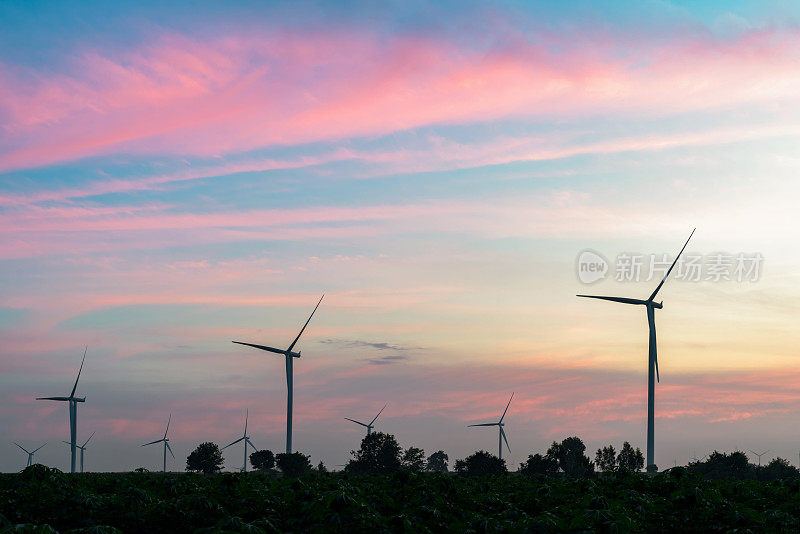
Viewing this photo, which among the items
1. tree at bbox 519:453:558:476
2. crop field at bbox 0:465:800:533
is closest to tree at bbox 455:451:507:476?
tree at bbox 519:453:558:476

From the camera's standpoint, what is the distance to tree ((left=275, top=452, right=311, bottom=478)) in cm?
18755

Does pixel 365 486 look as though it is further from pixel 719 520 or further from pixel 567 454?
pixel 567 454

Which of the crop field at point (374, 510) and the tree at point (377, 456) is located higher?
the crop field at point (374, 510)

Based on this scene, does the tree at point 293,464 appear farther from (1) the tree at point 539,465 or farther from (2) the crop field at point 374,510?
(2) the crop field at point 374,510

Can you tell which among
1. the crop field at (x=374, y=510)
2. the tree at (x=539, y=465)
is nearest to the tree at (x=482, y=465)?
the tree at (x=539, y=465)

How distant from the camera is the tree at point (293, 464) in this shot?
615ft

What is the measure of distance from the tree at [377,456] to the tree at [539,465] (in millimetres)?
29571

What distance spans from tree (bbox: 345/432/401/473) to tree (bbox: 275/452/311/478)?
14440mm

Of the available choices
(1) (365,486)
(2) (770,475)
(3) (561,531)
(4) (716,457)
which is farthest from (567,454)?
(3) (561,531)

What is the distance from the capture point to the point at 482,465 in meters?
166

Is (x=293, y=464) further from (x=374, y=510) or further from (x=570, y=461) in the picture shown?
(x=374, y=510)

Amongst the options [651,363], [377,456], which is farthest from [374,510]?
[377,456]

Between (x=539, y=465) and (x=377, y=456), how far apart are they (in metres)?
36.7

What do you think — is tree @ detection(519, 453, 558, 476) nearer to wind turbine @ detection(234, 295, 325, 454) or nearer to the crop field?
wind turbine @ detection(234, 295, 325, 454)
